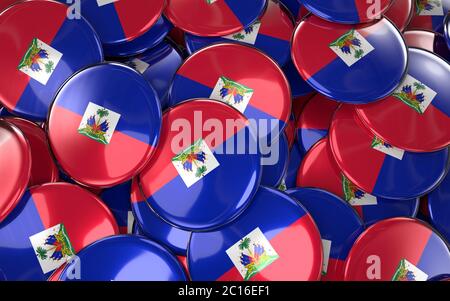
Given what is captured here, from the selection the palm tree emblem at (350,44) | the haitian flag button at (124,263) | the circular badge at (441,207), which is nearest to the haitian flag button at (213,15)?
→ the palm tree emblem at (350,44)

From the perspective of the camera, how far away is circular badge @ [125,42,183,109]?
227cm

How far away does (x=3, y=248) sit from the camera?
5.83 ft

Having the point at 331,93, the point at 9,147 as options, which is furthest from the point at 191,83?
the point at 9,147

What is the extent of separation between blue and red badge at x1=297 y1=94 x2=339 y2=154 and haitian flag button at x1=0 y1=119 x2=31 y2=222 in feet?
4.30

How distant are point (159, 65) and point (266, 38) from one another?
0.58 metres

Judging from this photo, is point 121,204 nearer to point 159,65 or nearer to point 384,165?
point 159,65

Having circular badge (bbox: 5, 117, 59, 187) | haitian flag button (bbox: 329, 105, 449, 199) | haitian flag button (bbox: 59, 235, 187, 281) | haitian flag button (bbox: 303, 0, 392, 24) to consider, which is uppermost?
haitian flag button (bbox: 303, 0, 392, 24)

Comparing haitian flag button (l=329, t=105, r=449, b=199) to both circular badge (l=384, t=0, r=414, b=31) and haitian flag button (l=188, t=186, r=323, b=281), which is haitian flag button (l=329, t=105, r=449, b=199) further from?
circular badge (l=384, t=0, r=414, b=31)

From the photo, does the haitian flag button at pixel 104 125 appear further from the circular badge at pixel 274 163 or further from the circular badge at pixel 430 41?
the circular badge at pixel 430 41

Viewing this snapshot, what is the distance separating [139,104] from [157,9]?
0.55 meters

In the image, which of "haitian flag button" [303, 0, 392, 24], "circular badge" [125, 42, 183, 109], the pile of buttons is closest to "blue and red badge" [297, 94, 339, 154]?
the pile of buttons

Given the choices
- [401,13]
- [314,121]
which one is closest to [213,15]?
[314,121]

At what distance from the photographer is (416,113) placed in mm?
2012
